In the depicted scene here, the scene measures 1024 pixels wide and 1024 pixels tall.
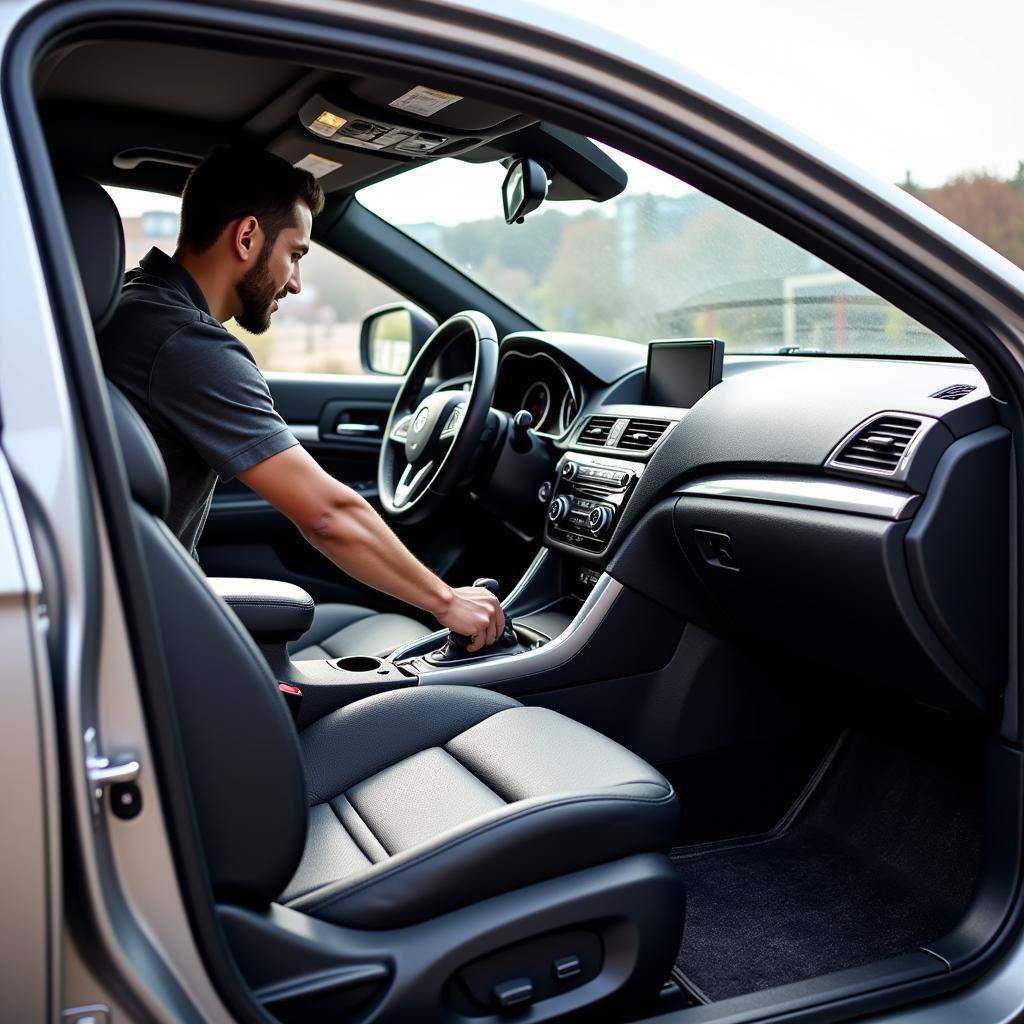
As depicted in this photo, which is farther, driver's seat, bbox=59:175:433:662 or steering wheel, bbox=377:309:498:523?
steering wheel, bbox=377:309:498:523

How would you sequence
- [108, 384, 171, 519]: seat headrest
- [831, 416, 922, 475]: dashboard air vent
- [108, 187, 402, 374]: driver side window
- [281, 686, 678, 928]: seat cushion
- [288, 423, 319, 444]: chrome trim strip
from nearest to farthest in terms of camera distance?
[108, 384, 171, 519]: seat headrest, [281, 686, 678, 928]: seat cushion, [831, 416, 922, 475]: dashboard air vent, [108, 187, 402, 374]: driver side window, [288, 423, 319, 444]: chrome trim strip

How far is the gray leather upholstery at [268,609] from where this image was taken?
1.87m

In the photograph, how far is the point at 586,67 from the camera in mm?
1162

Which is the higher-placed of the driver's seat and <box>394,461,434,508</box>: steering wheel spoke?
the driver's seat

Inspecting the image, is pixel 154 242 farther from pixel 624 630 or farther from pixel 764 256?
pixel 764 256

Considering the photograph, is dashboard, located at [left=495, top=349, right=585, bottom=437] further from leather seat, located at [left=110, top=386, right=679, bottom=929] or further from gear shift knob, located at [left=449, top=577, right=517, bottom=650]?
leather seat, located at [left=110, top=386, right=679, bottom=929]

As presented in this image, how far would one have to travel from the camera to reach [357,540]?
75.9 inches

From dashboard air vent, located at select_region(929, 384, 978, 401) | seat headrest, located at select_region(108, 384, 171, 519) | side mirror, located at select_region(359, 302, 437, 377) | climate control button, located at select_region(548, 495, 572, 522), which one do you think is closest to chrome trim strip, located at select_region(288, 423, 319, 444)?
side mirror, located at select_region(359, 302, 437, 377)

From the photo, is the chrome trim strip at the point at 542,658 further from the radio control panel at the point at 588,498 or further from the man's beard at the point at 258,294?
the man's beard at the point at 258,294

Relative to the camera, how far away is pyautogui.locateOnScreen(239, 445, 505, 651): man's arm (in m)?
1.79

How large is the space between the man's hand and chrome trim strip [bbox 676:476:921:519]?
43cm

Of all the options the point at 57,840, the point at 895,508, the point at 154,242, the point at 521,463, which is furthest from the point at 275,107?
the point at 57,840

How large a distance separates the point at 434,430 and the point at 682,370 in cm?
64

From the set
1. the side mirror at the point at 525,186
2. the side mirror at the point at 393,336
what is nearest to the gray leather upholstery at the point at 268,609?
the side mirror at the point at 525,186
